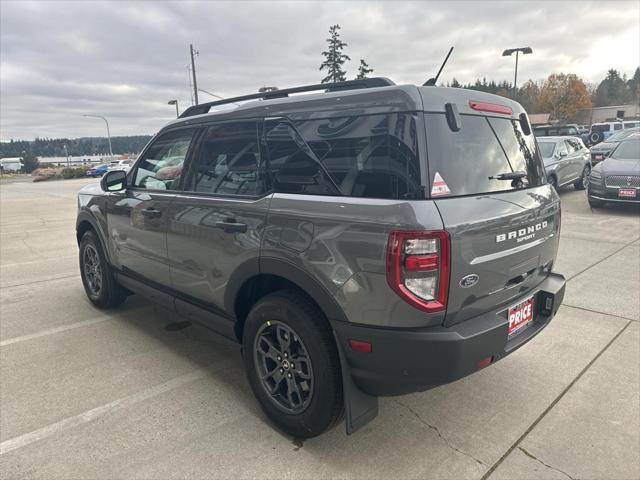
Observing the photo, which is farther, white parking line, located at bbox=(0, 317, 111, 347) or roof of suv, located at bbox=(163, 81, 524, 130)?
white parking line, located at bbox=(0, 317, 111, 347)

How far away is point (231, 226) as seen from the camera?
2754 millimetres

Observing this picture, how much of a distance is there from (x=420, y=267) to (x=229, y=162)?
156cm

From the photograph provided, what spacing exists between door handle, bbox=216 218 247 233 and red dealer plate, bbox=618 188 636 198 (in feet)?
31.5

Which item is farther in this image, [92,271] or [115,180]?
[92,271]

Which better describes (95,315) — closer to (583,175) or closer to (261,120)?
(261,120)

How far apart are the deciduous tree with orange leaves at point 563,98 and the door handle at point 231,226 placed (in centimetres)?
8007

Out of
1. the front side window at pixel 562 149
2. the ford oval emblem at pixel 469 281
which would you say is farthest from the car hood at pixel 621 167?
the ford oval emblem at pixel 469 281

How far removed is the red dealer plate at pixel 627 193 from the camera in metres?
9.23

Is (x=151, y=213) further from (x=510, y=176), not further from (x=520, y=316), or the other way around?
(x=520, y=316)

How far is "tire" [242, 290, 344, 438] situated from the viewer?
2.33 m

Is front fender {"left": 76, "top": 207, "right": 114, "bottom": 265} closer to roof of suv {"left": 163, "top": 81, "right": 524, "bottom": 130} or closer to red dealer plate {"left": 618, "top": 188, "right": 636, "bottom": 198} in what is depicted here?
roof of suv {"left": 163, "top": 81, "right": 524, "bottom": 130}

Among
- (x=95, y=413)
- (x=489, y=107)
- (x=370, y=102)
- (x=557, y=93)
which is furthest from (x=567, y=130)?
(x=557, y=93)

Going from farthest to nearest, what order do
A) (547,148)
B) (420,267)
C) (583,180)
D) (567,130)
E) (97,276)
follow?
(567,130) < (583,180) < (547,148) < (97,276) < (420,267)

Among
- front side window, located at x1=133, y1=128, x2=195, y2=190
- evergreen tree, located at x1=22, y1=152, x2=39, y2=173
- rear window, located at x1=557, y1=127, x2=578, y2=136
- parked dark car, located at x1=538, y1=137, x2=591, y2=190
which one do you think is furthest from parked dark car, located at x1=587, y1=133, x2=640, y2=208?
evergreen tree, located at x1=22, y1=152, x2=39, y2=173
